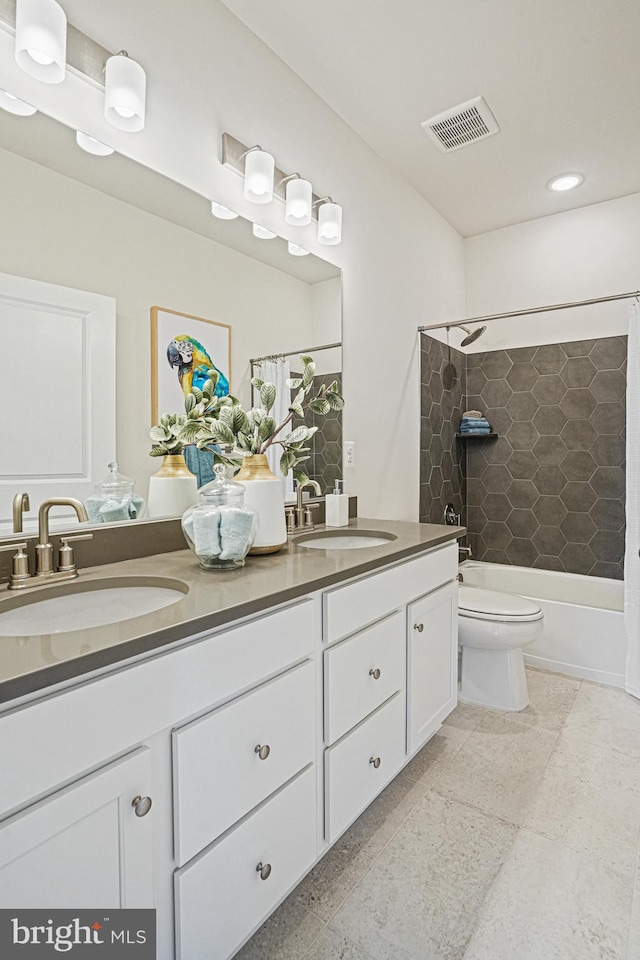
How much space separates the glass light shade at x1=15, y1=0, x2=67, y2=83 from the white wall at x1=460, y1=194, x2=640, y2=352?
8.36 ft

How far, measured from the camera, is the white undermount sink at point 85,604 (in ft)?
3.36

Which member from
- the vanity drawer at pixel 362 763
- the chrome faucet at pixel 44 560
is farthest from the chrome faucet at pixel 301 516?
the chrome faucet at pixel 44 560

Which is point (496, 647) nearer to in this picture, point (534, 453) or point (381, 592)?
point (381, 592)

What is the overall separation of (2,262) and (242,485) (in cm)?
80

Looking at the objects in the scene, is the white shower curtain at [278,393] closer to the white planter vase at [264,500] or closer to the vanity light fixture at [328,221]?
the white planter vase at [264,500]

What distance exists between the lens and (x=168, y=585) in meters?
1.20

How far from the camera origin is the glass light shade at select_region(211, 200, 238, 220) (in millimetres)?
1676

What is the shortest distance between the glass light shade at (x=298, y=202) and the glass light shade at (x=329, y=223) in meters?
0.12

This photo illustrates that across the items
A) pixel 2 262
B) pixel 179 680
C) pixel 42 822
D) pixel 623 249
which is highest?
pixel 623 249

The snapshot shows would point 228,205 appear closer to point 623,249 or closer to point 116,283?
point 116,283

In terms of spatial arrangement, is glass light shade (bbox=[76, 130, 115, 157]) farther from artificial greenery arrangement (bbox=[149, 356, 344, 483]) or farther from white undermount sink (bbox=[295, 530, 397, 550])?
white undermount sink (bbox=[295, 530, 397, 550])

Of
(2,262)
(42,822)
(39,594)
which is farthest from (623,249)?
(42,822)

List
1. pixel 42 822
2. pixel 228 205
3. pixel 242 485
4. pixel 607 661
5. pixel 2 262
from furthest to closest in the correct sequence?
pixel 607 661, pixel 228 205, pixel 242 485, pixel 2 262, pixel 42 822

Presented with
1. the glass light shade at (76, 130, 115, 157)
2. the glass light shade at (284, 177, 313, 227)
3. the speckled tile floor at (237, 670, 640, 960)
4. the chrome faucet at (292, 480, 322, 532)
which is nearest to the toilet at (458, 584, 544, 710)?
the speckled tile floor at (237, 670, 640, 960)
